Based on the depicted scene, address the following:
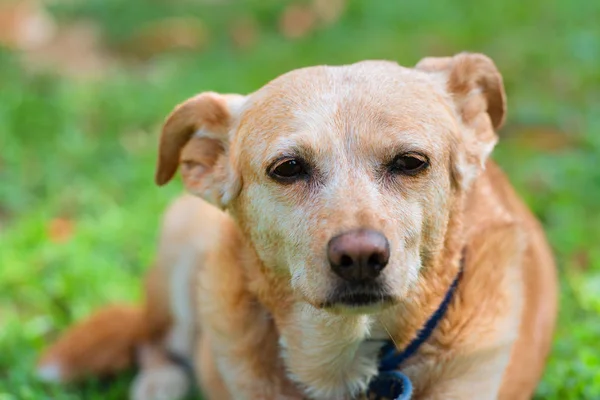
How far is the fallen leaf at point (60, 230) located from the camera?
4965 mm

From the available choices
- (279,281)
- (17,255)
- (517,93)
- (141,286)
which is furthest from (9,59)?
(279,281)

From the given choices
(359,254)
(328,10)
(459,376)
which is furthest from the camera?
(328,10)

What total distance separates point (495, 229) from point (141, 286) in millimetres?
2307

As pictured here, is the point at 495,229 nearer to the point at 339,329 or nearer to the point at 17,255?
the point at 339,329

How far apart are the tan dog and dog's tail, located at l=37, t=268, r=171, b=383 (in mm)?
735

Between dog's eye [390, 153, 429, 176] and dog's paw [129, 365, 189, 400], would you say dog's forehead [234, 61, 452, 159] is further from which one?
dog's paw [129, 365, 189, 400]

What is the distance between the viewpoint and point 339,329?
9.19 ft

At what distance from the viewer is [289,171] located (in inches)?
103

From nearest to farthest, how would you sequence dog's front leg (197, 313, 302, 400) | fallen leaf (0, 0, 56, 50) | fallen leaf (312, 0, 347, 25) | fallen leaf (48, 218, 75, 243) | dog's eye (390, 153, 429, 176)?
1. dog's eye (390, 153, 429, 176)
2. dog's front leg (197, 313, 302, 400)
3. fallen leaf (48, 218, 75, 243)
4. fallen leaf (312, 0, 347, 25)
5. fallen leaf (0, 0, 56, 50)

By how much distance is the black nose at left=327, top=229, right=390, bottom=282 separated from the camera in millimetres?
2285

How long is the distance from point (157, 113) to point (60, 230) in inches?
69.1

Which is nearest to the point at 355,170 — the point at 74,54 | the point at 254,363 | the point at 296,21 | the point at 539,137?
the point at 254,363

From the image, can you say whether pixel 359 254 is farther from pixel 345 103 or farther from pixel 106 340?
pixel 106 340

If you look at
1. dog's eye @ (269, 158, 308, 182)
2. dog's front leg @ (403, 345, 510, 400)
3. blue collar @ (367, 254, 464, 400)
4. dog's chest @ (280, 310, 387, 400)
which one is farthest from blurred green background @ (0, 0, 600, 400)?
dog's eye @ (269, 158, 308, 182)
